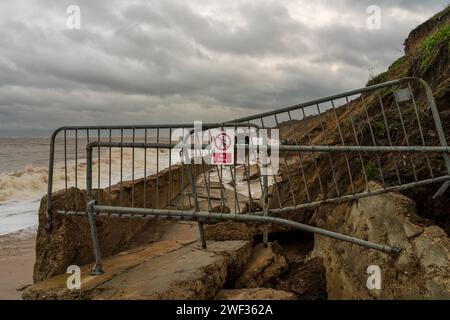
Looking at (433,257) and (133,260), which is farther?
(133,260)

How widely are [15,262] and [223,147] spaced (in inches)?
160

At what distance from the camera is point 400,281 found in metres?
2.97

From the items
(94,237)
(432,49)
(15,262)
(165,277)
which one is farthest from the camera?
(432,49)

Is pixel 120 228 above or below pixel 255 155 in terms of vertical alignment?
below

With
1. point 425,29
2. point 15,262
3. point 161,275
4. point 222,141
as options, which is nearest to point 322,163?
point 222,141

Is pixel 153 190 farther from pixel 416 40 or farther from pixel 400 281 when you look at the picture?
pixel 416 40

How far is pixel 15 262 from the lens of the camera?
5805mm

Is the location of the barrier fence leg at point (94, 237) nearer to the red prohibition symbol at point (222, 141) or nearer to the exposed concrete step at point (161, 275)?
the exposed concrete step at point (161, 275)

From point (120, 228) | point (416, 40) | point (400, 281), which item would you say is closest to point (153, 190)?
point (120, 228)

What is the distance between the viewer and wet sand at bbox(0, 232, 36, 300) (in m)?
4.85

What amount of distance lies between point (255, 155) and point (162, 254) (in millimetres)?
1555

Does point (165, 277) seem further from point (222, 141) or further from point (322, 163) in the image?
point (322, 163)

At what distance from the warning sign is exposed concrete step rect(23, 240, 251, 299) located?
0.92 meters

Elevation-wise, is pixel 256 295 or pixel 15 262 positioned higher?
pixel 15 262
